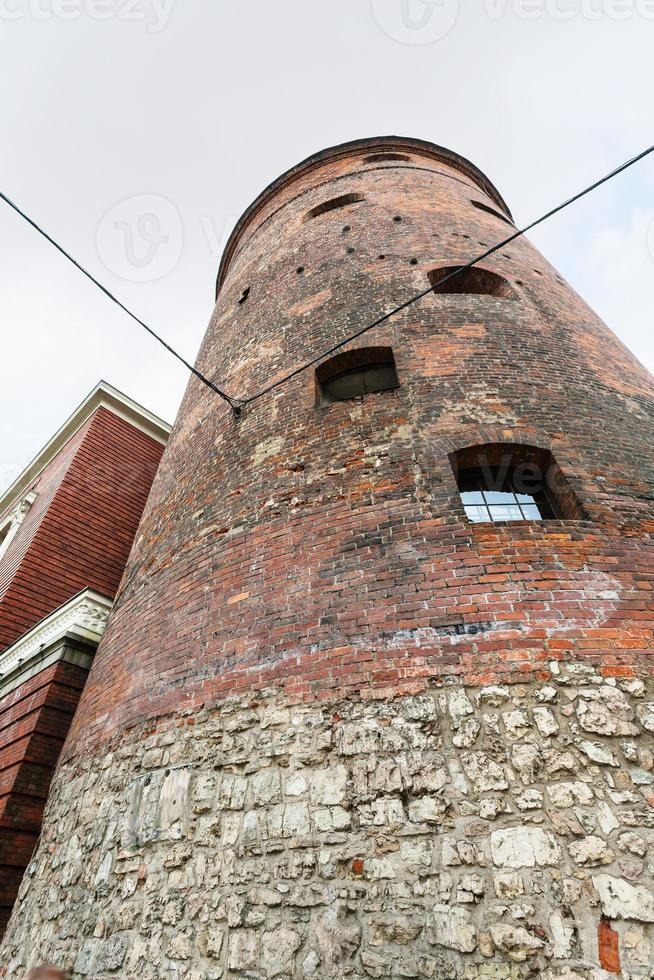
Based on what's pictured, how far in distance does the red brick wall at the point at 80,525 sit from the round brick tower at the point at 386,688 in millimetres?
3206

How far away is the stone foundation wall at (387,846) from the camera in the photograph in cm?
291

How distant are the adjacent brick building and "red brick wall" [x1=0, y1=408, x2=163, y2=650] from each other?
0.06 feet

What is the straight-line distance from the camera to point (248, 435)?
6.75 m

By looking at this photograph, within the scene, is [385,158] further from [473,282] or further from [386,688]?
[386,688]

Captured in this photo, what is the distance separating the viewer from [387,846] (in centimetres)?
330

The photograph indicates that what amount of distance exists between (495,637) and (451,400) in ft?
9.04

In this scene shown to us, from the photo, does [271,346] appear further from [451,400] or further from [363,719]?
[363,719]

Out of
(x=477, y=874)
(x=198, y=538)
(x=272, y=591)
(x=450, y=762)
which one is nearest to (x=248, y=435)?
(x=198, y=538)

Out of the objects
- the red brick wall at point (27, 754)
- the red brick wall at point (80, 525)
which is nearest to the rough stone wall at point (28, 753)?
the red brick wall at point (27, 754)

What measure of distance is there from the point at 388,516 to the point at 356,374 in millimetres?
2772

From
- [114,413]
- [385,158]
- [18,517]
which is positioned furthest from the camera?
[385,158]

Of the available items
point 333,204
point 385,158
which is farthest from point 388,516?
point 385,158

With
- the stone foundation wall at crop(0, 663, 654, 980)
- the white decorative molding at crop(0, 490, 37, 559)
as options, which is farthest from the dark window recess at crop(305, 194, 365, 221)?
the stone foundation wall at crop(0, 663, 654, 980)

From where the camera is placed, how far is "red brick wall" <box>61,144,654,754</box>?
4043mm
